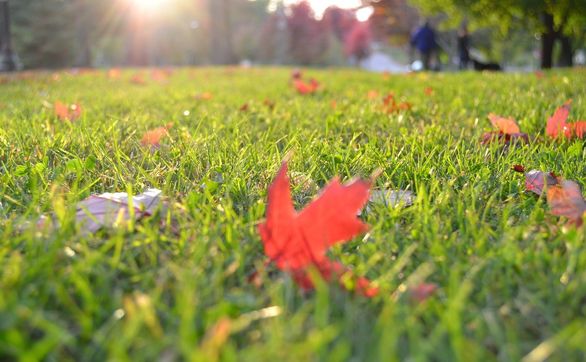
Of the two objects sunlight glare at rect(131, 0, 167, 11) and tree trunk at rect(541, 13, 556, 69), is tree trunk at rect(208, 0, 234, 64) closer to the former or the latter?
tree trunk at rect(541, 13, 556, 69)

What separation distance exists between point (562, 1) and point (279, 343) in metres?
9.32

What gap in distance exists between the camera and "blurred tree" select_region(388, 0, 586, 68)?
864cm

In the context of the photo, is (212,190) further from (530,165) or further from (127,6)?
(127,6)

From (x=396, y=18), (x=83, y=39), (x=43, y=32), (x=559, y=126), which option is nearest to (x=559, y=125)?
(x=559, y=126)

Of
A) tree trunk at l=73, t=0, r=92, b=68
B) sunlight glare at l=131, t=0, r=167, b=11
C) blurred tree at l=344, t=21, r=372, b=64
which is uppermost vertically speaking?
sunlight glare at l=131, t=0, r=167, b=11

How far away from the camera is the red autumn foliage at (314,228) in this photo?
0.85 meters

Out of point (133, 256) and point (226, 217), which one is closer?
point (133, 256)

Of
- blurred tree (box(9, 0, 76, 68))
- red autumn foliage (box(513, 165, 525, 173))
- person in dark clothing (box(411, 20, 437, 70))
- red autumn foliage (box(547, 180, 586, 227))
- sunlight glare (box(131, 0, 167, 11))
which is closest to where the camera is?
red autumn foliage (box(547, 180, 586, 227))

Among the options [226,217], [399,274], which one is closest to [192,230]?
[226,217]

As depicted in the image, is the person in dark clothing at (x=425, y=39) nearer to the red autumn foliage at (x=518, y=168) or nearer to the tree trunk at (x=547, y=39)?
the tree trunk at (x=547, y=39)

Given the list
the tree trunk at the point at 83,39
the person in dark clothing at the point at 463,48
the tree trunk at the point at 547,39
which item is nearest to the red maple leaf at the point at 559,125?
the tree trunk at the point at 547,39

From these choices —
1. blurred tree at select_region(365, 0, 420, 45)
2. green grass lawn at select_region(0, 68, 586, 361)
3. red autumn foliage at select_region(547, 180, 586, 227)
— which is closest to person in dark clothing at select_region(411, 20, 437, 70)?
green grass lawn at select_region(0, 68, 586, 361)

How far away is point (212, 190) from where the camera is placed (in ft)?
4.65

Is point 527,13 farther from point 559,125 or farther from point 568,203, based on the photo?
point 568,203
